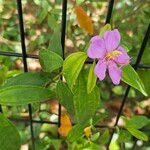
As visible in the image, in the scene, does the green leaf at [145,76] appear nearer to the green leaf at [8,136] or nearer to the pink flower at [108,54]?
the pink flower at [108,54]

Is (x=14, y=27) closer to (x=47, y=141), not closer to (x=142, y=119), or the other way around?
(x=47, y=141)

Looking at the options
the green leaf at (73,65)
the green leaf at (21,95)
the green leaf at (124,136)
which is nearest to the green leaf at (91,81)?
the green leaf at (73,65)

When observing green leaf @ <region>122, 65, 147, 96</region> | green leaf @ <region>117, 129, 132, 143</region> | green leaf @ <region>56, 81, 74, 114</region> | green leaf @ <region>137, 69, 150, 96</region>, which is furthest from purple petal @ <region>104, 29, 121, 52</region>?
green leaf @ <region>117, 129, 132, 143</region>

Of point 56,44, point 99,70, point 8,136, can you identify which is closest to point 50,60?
point 56,44

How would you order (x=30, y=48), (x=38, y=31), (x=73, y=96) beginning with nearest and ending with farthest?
1. (x=73, y=96)
2. (x=30, y=48)
3. (x=38, y=31)

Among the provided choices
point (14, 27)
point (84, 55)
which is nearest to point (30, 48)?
point (14, 27)

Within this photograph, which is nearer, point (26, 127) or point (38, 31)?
point (26, 127)
